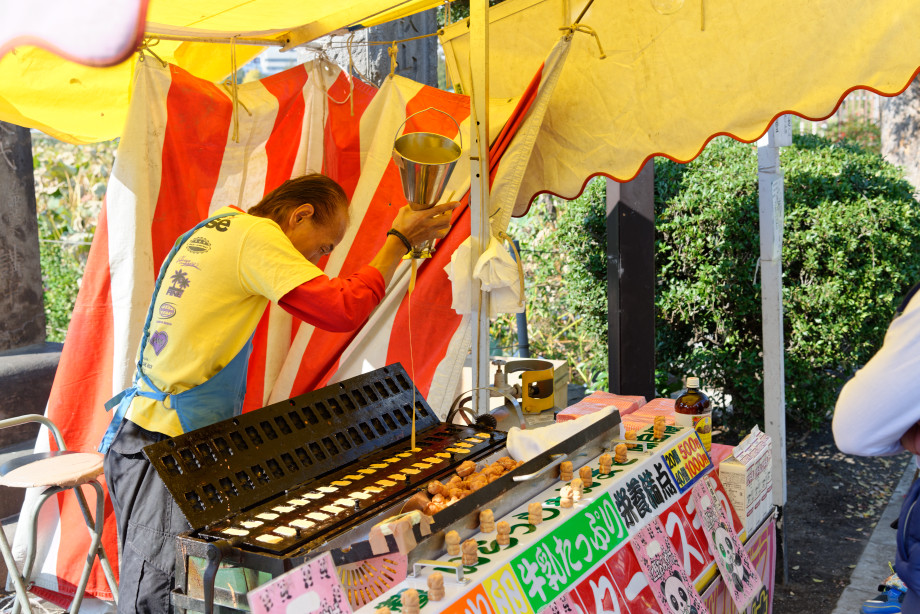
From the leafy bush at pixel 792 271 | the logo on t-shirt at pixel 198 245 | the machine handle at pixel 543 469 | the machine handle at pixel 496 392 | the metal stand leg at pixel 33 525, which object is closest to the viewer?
the machine handle at pixel 543 469

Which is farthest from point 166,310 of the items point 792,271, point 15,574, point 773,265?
point 792,271

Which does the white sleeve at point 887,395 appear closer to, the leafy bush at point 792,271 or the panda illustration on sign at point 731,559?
the panda illustration on sign at point 731,559

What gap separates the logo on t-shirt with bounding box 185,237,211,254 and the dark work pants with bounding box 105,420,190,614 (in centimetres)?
53

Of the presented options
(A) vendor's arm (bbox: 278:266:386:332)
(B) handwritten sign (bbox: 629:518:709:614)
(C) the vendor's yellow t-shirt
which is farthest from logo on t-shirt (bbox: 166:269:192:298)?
(B) handwritten sign (bbox: 629:518:709:614)

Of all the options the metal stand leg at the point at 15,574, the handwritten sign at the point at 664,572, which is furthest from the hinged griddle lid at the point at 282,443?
the metal stand leg at the point at 15,574

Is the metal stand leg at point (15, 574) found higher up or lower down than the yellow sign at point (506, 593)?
lower down

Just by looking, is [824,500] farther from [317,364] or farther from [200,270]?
[200,270]

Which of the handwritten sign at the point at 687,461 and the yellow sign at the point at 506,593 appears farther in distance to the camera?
the handwritten sign at the point at 687,461

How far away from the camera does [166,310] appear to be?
215 cm

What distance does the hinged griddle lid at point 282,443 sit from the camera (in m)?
1.69

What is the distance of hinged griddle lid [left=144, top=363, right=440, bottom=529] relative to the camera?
5.53ft

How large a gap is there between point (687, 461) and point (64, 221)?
8.84m

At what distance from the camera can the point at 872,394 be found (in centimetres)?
141

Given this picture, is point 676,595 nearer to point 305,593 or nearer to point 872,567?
point 305,593
